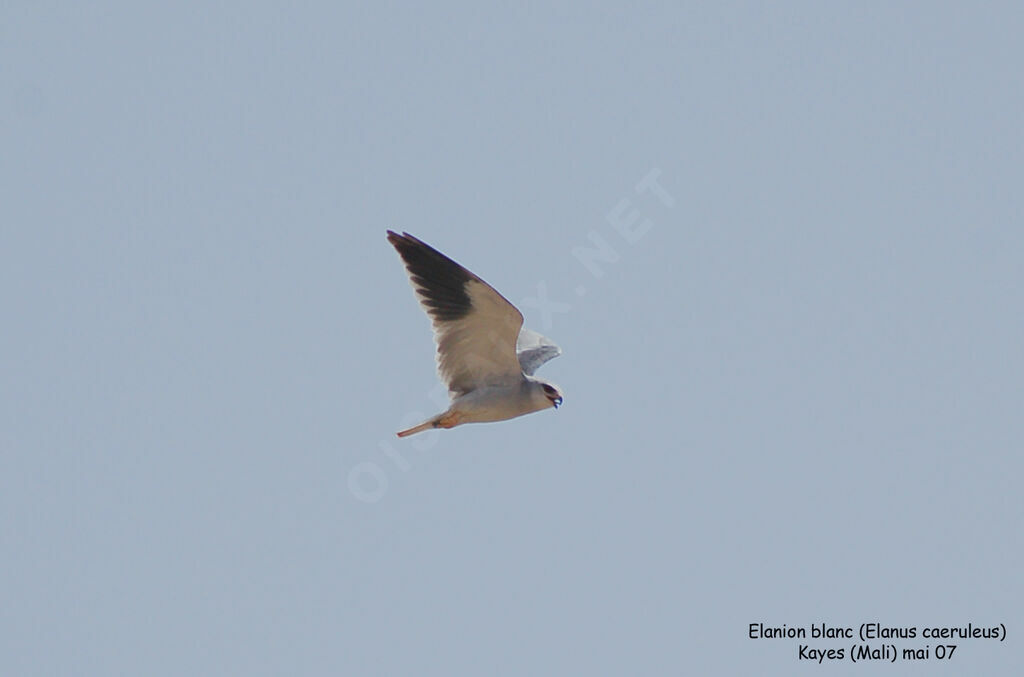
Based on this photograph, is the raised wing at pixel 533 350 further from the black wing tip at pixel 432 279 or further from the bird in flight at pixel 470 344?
the black wing tip at pixel 432 279

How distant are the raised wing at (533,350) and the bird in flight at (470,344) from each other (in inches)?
64.4

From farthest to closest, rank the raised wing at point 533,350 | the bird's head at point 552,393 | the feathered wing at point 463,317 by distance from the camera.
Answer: the raised wing at point 533,350 → the bird's head at point 552,393 → the feathered wing at point 463,317

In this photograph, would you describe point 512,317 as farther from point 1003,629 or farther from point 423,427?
point 1003,629

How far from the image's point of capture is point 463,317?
59.6ft

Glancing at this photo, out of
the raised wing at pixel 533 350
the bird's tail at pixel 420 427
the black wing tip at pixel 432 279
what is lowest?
the bird's tail at pixel 420 427

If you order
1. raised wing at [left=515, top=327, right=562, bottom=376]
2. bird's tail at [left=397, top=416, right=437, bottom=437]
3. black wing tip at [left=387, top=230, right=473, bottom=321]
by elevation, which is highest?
black wing tip at [left=387, top=230, right=473, bottom=321]

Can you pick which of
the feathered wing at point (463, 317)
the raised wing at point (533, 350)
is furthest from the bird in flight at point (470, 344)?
the raised wing at point (533, 350)

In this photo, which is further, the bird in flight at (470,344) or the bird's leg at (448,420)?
the bird's leg at (448,420)

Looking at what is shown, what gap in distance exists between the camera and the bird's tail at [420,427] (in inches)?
723

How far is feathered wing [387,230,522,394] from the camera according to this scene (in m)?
17.9

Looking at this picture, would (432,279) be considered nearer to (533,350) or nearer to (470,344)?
(470,344)

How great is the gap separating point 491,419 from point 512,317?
56.3 inches

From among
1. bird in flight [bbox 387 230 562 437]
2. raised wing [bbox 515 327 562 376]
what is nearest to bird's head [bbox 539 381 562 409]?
bird in flight [bbox 387 230 562 437]

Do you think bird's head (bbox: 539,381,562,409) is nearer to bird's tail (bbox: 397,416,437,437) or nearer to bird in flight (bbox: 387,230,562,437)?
bird in flight (bbox: 387,230,562,437)
